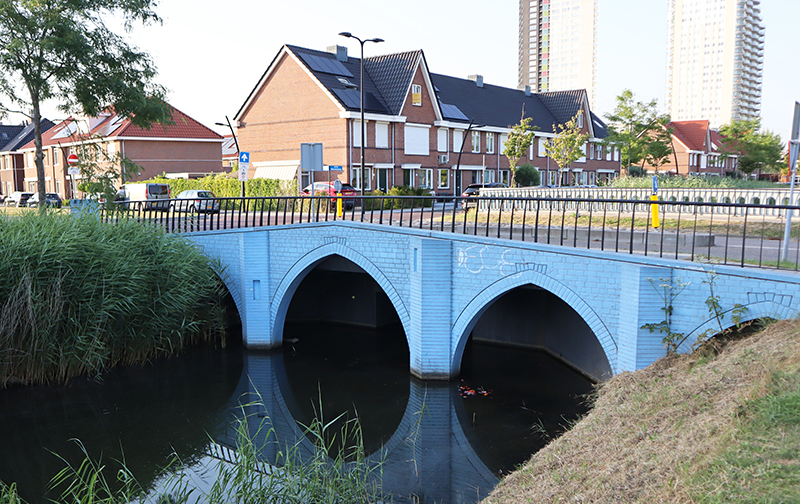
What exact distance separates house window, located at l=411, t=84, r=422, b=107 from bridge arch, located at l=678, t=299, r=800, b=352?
93.3 ft

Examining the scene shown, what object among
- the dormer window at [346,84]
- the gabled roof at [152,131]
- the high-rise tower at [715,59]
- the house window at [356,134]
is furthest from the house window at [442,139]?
the high-rise tower at [715,59]

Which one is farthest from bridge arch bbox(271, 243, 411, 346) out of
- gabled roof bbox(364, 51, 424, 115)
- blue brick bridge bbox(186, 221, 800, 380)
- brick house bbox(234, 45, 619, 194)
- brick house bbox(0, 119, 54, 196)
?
brick house bbox(0, 119, 54, 196)

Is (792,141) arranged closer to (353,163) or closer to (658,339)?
(658,339)

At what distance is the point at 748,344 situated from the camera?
7.75 meters

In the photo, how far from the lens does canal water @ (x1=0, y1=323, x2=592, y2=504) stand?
9594 mm

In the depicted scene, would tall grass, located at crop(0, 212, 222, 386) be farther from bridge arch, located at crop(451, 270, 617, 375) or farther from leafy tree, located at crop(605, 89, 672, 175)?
leafy tree, located at crop(605, 89, 672, 175)

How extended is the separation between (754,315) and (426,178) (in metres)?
30.2

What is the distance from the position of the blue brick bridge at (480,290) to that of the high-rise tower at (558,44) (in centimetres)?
13226

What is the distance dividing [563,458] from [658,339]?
3.33 m

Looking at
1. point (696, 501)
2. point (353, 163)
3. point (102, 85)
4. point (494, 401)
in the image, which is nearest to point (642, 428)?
point (696, 501)

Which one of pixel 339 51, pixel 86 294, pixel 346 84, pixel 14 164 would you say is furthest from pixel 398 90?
pixel 14 164

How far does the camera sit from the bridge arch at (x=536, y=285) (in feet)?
33.1

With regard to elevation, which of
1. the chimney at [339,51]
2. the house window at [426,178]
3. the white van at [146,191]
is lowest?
the white van at [146,191]

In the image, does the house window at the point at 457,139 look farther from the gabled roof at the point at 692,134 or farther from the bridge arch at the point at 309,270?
the gabled roof at the point at 692,134
